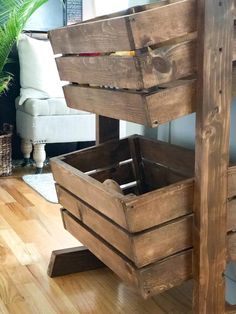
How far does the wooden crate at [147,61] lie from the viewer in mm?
902

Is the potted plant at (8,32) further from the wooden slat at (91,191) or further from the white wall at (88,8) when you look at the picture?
the wooden slat at (91,191)

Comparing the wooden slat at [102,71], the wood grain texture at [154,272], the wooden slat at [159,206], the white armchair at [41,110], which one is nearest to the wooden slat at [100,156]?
the wooden slat at [102,71]

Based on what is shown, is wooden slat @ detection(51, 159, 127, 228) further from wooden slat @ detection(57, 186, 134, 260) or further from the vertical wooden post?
the vertical wooden post

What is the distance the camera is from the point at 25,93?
3.02 meters

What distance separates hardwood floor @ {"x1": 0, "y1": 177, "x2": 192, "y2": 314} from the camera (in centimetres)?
135

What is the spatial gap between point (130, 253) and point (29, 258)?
754 mm

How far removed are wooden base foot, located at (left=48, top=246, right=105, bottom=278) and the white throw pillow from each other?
65.0 inches

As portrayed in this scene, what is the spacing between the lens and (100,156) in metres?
1.52

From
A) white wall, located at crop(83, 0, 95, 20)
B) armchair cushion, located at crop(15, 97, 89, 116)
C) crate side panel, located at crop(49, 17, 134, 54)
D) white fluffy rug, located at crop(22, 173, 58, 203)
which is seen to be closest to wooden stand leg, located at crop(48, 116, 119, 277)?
crate side panel, located at crop(49, 17, 134, 54)

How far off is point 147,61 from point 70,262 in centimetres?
88

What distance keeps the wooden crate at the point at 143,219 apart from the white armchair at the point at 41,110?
1.54m

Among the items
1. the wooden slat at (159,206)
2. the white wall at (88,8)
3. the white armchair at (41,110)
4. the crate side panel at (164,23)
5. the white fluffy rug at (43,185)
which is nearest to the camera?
the crate side panel at (164,23)

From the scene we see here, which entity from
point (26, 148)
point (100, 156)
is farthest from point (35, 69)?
point (100, 156)

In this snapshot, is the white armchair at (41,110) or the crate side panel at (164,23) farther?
the white armchair at (41,110)
